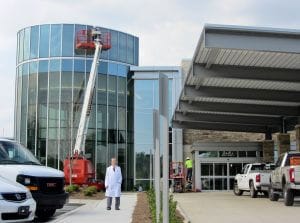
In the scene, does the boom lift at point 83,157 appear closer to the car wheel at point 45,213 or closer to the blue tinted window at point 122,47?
the blue tinted window at point 122,47

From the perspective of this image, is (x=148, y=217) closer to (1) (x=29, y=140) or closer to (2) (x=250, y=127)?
(2) (x=250, y=127)

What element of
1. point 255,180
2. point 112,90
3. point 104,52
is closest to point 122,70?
point 112,90

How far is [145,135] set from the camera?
154ft

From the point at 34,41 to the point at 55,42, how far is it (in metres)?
1.79

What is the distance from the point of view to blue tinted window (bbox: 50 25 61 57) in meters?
45.0

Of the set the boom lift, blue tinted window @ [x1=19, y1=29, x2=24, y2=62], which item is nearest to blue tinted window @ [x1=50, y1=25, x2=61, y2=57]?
blue tinted window @ [x1=19, y1=29, x2=24, y2=62]

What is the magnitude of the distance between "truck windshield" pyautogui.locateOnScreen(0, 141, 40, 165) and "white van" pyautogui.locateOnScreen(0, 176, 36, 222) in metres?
3.79

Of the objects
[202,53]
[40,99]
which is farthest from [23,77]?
[202,53]

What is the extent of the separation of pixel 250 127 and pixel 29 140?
16551mm

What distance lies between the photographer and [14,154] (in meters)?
16.6

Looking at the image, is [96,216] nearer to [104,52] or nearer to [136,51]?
[104,52]

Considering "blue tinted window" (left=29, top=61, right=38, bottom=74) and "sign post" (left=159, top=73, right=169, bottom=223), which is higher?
"blue tinted window" (left=29, top=61, right=38, bottom=74)

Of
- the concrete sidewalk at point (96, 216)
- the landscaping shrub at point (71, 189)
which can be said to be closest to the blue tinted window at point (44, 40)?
the landscaping shrub at point (71, 189)

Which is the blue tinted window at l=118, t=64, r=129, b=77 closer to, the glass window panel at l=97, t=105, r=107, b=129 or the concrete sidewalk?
the glass window panel at l=97, t=105, r=107, b=129
